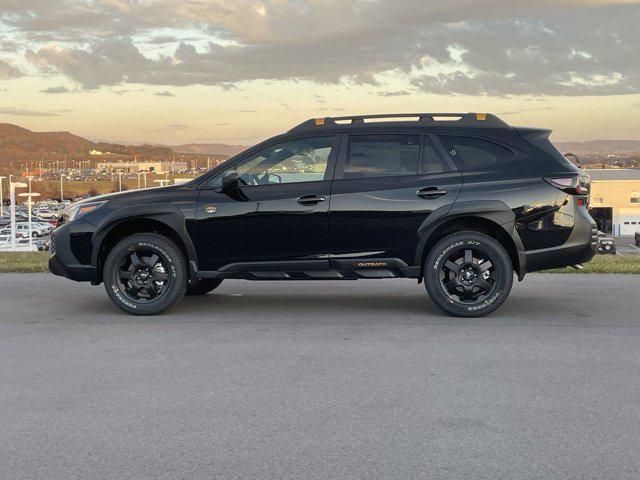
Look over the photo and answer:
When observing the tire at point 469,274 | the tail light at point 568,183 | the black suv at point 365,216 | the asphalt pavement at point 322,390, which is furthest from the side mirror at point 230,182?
the tail light at point 568,183

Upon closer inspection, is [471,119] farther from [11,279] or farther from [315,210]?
[11,279]

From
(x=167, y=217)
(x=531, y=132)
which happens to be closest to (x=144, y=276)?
(x=167, y=217)

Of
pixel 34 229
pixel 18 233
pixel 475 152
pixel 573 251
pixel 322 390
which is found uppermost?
pixel 475 152

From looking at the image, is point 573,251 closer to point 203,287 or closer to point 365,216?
point 365,216

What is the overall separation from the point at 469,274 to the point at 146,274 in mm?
3119

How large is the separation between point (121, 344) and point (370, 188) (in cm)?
278

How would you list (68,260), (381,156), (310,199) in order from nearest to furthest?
(310,199), (381,156), (68,260)

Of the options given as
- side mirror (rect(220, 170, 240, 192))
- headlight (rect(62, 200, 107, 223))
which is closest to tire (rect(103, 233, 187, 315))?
headlight (rect(62, 200, 107, 223))

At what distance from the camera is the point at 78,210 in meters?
9.33

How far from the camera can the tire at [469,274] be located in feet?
28.4

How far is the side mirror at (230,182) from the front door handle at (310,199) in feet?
2.04

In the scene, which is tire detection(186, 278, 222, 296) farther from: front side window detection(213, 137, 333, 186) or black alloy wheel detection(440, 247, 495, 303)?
black alloy wheel detection(440, 247, 495, 303)

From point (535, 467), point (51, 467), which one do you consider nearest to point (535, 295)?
point (535, 467)

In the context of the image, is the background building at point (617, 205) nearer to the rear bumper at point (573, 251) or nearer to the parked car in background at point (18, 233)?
the parked car in background at point (18, 233)
